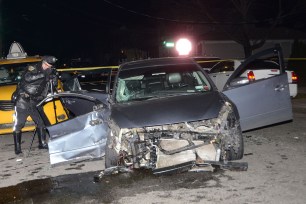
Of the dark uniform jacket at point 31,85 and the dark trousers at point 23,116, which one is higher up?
the dark uniform jacket at point 31,85

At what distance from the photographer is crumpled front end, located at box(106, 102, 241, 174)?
5586 mm

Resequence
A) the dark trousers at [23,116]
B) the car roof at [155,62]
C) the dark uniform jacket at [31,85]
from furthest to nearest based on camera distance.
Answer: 1. the dark trousers at [23,116]
2. the dark uniform jacket at [31,85]
3. the car roof at [155,62]

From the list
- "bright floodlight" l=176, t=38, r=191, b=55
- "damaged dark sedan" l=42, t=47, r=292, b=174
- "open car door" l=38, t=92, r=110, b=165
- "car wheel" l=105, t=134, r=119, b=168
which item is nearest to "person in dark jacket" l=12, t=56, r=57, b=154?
"damaged dark sedan" l=42, t=47, r=292, b=174

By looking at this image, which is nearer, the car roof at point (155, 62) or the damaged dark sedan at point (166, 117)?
the damaged dark sedan at point (166, 117)

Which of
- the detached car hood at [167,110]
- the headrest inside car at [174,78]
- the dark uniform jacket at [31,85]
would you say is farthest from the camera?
the dark uniform jacket at [31,85]

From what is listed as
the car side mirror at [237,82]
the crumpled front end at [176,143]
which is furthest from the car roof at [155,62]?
the crumpled front end at [176,143]

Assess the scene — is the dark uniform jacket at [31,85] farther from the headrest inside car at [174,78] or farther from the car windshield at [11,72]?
the headrest inside car at [174,78]

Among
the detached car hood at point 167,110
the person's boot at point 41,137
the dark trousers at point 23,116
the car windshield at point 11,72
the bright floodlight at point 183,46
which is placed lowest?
the person's boot at point 41,137

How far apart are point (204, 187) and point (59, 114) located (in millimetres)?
4166

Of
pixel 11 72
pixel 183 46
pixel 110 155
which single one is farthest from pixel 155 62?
pixel 183 46

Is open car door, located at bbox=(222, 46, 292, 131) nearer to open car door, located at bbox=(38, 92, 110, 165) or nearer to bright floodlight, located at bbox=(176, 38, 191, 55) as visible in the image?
open car door, located at bbox=(38, 92, 110, 165)

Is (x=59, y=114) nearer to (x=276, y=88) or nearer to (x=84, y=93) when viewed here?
(x=84, y=93)

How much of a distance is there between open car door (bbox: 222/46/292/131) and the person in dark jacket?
3.35 m

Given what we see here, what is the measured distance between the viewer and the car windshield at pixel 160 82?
665 cm
